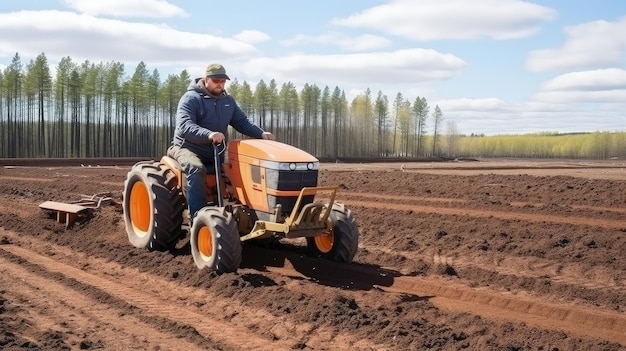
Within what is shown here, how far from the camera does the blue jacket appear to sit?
885 centimetres

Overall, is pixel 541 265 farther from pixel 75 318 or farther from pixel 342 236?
pixel 75 318

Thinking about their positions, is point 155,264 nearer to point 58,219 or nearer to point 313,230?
point 313,230

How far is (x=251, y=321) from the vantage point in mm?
6695

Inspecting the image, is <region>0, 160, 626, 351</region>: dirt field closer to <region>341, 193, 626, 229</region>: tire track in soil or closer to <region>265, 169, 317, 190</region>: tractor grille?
<region>341, 193, 626, 229</region>: tire track in soil

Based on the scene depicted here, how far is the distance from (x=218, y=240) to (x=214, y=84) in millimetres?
2234

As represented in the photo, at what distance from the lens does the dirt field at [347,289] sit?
6094mm

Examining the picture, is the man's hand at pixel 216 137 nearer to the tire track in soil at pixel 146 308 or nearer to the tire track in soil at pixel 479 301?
the tire track in soil at pixel 479 301

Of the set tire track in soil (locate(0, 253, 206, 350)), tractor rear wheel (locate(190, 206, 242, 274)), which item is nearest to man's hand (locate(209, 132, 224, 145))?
tractor rear wheel (locate(190, 206, 242, 274))

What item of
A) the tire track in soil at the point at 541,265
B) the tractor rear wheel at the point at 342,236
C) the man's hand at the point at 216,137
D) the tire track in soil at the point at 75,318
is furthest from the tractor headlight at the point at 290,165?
the tire track in soil at the point at 541,265

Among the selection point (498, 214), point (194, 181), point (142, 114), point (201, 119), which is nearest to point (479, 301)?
point (194, 181)

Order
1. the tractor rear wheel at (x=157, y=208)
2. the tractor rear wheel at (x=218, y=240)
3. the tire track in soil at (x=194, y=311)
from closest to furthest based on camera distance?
the tire track in soil at (x=194, y=311) < the tractor rear wheel at (x=218, y=240) < the tractor rear wheel at (x=157, y=208)

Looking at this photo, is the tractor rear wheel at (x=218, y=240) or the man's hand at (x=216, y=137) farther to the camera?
the man's hand at (x=216, y=137)

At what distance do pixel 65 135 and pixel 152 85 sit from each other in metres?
9.60

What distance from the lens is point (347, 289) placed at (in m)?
8.02
